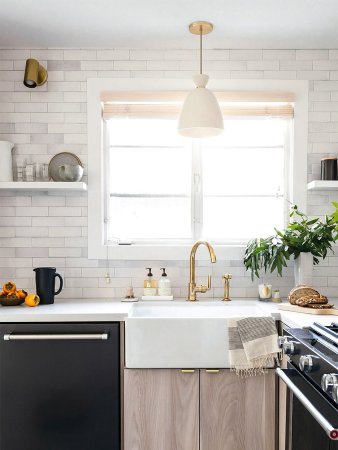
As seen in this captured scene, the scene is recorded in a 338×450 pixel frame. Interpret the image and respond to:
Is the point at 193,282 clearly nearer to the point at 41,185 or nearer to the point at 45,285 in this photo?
the point at 45,285

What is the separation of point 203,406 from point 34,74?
7.37 feet

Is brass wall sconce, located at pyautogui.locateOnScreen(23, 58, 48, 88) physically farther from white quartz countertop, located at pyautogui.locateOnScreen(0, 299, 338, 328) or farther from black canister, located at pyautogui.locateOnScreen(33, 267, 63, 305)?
white quartz countertop, located at pyautogui.locateOnScreen(0, 299, 338, 328)

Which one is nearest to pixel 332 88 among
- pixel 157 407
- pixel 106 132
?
pixel 106 132

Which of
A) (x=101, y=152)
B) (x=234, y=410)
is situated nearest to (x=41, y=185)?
(x=101, y=152)

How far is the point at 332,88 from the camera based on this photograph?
321 centimetres

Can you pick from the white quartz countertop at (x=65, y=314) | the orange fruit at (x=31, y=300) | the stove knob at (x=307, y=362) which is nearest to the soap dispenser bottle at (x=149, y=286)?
the white quartz countertop at (x=65, y=314)

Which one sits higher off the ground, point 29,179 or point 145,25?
point 145,25

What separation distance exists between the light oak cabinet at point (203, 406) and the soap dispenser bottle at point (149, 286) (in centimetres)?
68

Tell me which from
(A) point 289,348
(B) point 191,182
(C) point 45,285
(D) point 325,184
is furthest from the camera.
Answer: (B) point 191,182

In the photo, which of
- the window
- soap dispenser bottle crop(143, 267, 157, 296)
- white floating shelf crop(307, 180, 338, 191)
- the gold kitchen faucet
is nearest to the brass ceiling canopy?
the window

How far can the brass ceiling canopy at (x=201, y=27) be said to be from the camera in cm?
279

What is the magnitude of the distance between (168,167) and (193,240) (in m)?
0.54

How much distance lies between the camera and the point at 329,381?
62.3 inches

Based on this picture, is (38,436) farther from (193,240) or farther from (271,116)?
(271,116)
